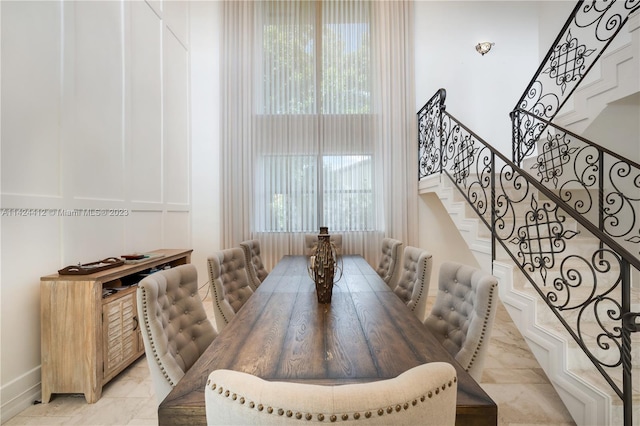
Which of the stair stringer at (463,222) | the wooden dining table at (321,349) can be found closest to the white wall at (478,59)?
the stair stringer at (463,222)

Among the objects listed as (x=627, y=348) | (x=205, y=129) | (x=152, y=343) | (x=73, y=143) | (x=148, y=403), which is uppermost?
(x=205, y=129)

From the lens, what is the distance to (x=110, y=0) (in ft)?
9.49

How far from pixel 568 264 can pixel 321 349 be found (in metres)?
2.63

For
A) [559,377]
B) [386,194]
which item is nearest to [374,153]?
[386,194]

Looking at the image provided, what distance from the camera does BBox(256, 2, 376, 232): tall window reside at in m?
4.48

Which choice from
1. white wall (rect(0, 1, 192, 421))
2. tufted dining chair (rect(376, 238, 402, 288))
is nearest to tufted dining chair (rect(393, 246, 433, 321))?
tufted dining chair (rect(376, 238, 402, 288))

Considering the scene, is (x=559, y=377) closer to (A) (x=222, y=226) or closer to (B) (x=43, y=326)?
(B) (x=43, y=326)

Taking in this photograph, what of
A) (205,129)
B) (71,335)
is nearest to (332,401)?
(71,335)

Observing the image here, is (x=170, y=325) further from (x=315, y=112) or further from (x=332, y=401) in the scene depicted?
(x=315, y=112)

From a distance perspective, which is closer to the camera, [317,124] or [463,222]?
[463,222]

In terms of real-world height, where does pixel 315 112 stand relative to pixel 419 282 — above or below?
above

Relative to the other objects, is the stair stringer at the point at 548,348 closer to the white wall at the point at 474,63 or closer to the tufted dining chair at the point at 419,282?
the tufted dining chair at the point at 419,282

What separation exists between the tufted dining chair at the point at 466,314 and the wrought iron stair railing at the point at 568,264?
57 centimetres

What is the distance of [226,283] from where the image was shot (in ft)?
7.42
